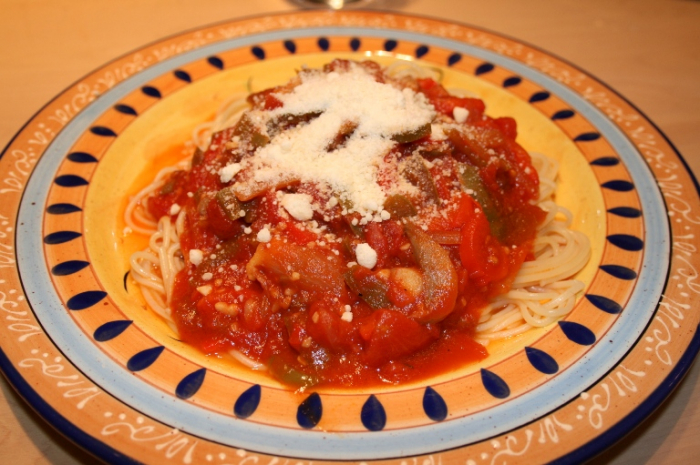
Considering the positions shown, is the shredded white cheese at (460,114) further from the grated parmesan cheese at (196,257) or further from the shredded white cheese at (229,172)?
the grated parmesan cheese at (196,257)

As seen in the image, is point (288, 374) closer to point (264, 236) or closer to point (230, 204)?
point (264, 236)

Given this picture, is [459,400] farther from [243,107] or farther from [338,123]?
[243,107]

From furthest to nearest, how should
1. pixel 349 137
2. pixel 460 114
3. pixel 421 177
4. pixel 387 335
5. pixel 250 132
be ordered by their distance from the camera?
pixel 460 114
pixel 250 132
pixel 349 137
pixel 421 177
pixel 387 335

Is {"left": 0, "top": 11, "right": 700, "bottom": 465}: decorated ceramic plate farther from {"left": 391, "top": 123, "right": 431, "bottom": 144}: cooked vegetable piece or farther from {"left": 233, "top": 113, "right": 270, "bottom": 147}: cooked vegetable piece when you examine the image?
{"left": 391, "top": 123, "right": 431, "bottom": 144}: cooked vegetable piece

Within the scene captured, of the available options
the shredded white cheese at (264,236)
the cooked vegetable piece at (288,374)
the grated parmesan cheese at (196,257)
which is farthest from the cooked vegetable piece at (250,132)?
the cooked vegetable piece at (288,374)

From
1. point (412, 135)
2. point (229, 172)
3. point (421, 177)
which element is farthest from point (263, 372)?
point (412, 135)

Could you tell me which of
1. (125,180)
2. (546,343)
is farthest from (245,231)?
(546,343)
